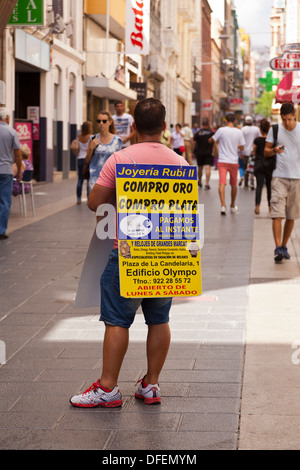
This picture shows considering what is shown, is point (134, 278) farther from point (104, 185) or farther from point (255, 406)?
point (255, 406)

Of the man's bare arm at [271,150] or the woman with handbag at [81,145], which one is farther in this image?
the woman with handbag at [81,145]

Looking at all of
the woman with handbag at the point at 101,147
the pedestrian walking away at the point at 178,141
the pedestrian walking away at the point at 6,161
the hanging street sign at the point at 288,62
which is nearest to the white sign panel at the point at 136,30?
the pedestrian walking away at the point at 178,141

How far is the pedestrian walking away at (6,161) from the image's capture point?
12.5 metres

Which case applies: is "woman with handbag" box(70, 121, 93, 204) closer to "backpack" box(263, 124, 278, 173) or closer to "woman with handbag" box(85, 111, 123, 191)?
"woman with handbag" box(85, 111, 123, 191)

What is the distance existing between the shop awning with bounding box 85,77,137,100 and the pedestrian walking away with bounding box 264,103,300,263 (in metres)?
23.3

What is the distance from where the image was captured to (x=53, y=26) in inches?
994

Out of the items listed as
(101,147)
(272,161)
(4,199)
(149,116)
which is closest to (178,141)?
(4,199)

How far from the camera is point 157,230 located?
4.84 meters

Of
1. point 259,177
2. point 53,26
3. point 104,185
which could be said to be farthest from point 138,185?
point 53,26

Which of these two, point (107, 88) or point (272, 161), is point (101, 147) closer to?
point (272, 161)

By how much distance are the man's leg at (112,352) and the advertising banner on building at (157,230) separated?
0.24 meters

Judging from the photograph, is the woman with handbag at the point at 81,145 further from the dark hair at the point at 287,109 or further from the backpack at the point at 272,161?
the dark hair at the point at 287,109
